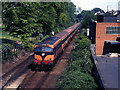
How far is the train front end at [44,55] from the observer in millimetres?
18359

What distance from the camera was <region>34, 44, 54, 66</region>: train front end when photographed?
18359mm

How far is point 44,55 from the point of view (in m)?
18.4

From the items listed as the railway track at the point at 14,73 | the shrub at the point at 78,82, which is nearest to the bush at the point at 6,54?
the railway track at the point at 14,73

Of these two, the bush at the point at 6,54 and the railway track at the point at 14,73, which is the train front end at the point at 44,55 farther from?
the bush at the point at 6,54

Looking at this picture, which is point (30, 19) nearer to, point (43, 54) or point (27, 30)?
point (27, 30)

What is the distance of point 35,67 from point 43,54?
2.92m

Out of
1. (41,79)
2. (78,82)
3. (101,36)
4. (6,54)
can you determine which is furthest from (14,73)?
(101,36)

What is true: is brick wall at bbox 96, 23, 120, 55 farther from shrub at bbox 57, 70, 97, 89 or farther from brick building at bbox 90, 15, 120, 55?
shrub at bbox 57, 70, 97, 89

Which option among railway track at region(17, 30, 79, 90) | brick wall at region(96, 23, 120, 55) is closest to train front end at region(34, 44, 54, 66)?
railway track at region(17, 30, 79, 90)

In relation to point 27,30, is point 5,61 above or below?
below

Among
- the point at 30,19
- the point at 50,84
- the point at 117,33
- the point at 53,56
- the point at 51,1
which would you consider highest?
the point at 51,1

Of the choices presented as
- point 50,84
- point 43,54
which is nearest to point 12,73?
point 43,54

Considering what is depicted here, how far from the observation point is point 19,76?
58.7 feet

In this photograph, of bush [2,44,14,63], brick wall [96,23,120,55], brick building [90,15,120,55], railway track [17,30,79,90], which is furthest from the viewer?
brick wall [96,23,120,55]
